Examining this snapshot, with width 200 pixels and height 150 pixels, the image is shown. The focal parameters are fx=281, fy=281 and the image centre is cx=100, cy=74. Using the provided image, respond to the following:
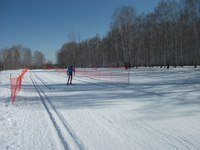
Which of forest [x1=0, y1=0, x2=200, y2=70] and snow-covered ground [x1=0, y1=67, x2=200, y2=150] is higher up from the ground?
forest [x1=0, y1=0, x2=200, y2=70]

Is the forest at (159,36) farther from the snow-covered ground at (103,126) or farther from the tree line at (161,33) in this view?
the snow-covered ground at (103,126)

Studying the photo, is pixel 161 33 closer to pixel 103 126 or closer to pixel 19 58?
pixel 103 126

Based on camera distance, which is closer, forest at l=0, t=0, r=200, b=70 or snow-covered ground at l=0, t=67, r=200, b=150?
snow-covered ground at l=0, t=67, r=200, b=150

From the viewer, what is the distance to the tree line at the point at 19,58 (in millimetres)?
147500

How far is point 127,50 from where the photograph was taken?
5619 centimetres

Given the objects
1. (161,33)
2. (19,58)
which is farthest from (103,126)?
(19,58)

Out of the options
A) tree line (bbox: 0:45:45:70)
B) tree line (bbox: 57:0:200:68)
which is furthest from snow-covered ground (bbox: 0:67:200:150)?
tree line (bbox: 0:45:45:70)

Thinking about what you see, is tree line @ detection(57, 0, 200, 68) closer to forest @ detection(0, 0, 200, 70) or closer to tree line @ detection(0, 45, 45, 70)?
forest @ detection(0, 0, 200, 70)

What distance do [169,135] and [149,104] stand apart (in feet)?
16.3

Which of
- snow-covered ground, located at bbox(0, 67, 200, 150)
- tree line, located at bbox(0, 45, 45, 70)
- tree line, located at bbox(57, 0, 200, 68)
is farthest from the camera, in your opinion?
tree line, located at bbox(0, 45, 45, 70)

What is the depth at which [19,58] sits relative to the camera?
163m

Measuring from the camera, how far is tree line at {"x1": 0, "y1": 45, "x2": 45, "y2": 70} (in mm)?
147500

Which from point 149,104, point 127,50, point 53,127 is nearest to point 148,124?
point 53,127

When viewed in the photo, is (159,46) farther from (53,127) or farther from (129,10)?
(53,127)
